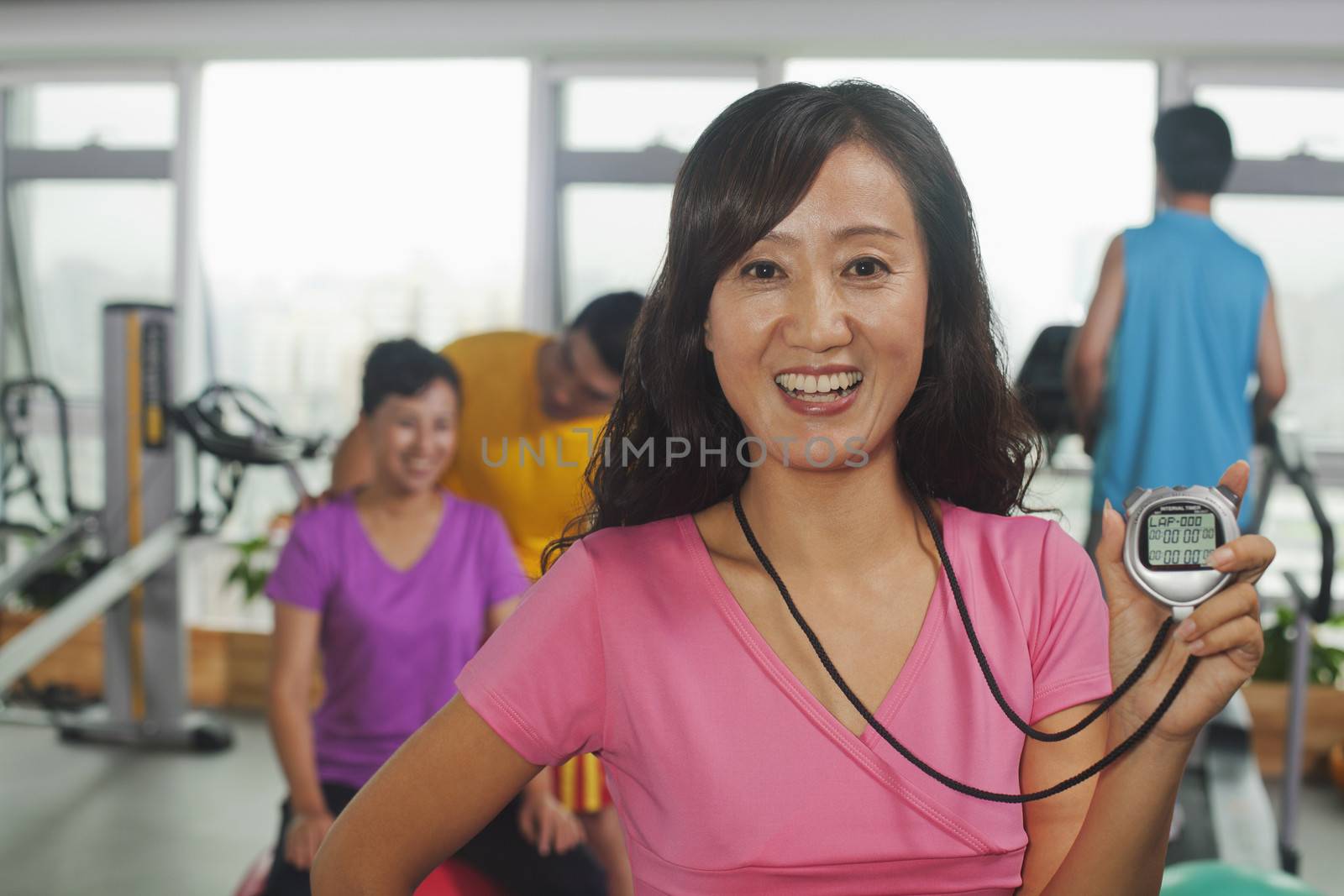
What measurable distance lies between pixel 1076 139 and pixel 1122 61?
0.32m

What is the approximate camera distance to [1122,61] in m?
4.30

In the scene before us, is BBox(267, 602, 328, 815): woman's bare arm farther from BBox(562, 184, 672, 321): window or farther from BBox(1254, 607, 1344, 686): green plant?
BBox(1254, 607, 1344, 686): green plant

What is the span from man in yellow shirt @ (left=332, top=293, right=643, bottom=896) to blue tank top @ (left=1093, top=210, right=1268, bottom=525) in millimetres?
998

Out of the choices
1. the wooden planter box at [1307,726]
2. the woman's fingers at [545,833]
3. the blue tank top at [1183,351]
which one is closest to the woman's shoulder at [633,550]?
the woman's fingers at [545,833]

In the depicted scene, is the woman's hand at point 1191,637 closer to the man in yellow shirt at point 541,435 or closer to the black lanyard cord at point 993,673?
the black lanyard cord at point 993,673

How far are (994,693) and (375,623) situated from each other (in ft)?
4.38

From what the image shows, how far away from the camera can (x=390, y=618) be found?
204cm

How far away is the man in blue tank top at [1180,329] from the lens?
2.27 metres

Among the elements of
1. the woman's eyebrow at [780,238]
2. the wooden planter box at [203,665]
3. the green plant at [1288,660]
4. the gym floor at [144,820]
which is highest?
the woman's eyebrow at [780,238]

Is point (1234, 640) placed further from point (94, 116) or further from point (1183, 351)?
point (94, 116)

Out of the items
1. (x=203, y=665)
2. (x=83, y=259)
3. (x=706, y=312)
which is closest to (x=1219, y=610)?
(x=706, y=312)

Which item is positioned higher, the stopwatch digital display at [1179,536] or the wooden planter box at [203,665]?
the stopwatch digital display at [1179,536]

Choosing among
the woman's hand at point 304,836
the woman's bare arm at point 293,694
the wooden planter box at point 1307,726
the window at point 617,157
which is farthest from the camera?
the window at point 617,157

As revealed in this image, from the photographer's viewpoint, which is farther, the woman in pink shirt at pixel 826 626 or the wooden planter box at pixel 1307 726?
the wooden planter box at pixel 1307 726
